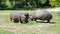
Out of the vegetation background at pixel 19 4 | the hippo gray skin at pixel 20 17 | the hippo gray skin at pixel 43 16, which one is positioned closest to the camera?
the hippo gray skin at pixel 20 17

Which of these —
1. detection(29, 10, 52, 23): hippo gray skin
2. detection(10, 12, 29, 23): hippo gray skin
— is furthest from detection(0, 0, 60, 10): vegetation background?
detection(10, 12, 29, 23): hippo gray skin

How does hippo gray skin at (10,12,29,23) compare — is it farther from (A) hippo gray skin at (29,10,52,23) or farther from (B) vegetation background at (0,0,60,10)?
(B) vegetation background at (0,0,60,10)

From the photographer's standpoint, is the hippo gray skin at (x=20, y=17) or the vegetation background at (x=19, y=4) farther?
the vegetation background at (x=19, y=4)

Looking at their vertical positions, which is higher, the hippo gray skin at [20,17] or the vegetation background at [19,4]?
the hippo gray skin at [20,17]

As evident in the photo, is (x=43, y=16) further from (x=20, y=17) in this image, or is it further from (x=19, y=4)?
(x=19, y=4)

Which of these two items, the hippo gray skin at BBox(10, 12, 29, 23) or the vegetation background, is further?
the vegetation background

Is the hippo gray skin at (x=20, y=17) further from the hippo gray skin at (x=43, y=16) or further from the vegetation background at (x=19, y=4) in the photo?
the vegetation background at (x=19, y=4)

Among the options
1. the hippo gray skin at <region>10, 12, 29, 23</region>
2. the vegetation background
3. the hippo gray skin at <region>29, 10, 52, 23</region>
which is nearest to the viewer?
the hippo gray skin at <region>10, 12, 29, 23</region>

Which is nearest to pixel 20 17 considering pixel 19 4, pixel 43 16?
→ pixel 43 16

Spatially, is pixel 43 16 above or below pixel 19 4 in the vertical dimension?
above

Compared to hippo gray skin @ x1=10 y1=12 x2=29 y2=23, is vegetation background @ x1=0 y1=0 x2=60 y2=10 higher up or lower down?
lower down

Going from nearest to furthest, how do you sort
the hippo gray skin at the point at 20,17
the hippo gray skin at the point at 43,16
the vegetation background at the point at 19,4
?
the hippo gray skin at the point at 20,17, the hippo gray skin at the point at 43,16, the vegetation background at the point at 19,4

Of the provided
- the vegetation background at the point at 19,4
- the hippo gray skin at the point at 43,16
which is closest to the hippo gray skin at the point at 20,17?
the hippo gray skin at the point at 43,16

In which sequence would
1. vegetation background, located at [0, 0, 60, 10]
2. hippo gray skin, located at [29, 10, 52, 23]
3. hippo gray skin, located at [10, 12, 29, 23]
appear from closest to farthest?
hippo gray skin, located at [10, 12, 29, 23], hippo gray skin, located at [29, 10, 52, 23], vegetation background, located at [0, 0, 60, 10]
